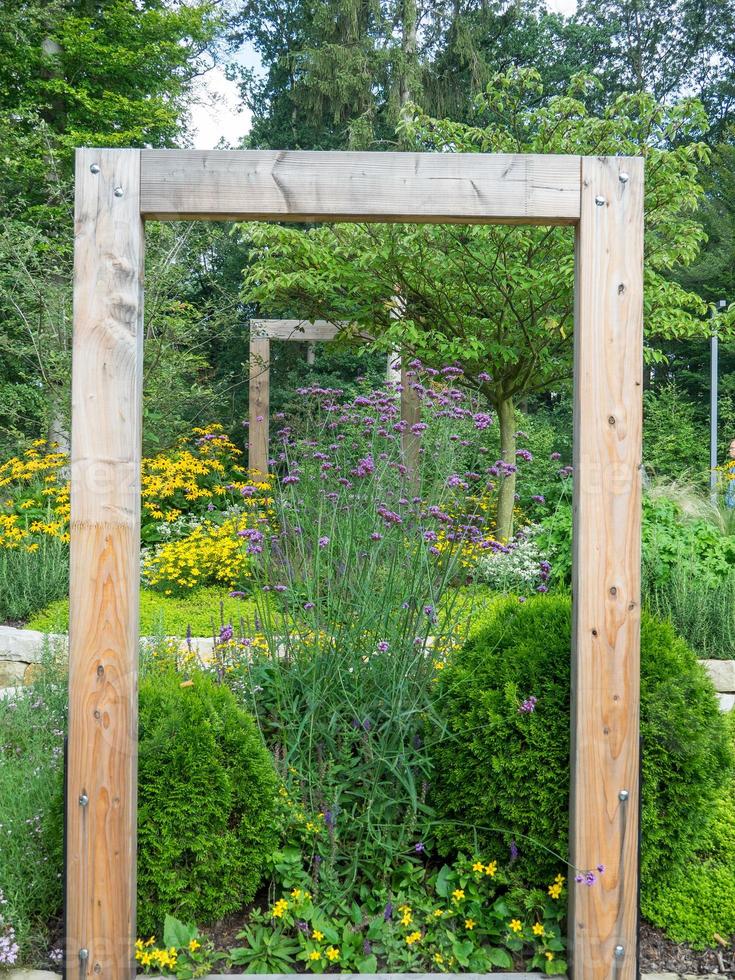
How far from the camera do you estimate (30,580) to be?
16.9 feet

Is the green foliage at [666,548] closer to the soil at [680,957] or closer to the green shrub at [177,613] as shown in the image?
the green shrub at [177,613]

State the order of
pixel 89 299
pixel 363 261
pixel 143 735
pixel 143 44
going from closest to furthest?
pixel 89 299, pixel 143 735, pixel 363 261, pixel 143 44

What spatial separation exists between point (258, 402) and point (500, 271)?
3.32 metres

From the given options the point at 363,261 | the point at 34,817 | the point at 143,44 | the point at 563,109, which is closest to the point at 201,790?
the point at 34,817

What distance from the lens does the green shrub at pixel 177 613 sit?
14.8 feet

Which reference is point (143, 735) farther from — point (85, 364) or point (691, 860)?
point (691, 860)

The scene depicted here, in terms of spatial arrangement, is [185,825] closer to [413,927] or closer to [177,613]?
[413,927]

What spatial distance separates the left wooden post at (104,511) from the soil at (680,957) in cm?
140

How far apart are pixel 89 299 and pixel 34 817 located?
1.58 m

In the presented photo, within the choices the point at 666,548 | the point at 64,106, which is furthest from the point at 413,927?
the point at 64,106

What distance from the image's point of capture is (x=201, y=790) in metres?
1.99

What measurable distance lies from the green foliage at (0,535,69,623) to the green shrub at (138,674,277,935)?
3.33 meters

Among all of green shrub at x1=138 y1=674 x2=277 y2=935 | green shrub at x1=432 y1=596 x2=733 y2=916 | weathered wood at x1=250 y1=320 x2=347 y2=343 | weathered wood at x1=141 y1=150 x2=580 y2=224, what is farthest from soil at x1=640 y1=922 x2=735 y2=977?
weathered wood at x1=250 y1=320 x2=347 y2=343

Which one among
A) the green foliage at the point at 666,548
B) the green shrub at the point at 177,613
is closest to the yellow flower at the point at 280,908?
the green shrub at the point at 177,613
